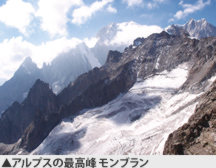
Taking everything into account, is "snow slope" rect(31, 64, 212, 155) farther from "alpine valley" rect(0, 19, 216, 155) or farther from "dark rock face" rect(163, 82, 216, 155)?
"dark rock face" rect(163, 82, 216, 155)

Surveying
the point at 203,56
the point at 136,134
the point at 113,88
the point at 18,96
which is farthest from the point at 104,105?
the point at 18,96

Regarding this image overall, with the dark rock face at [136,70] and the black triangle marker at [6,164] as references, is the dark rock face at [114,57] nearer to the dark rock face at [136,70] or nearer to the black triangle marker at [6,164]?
the dark rock face at [136,70]

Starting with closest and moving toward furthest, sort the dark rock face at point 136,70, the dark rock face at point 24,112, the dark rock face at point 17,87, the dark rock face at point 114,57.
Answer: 1. the dark rock face at point 136,70
2. the dark rock face at point 24,112
3. the dark rock face at point 114,57
4. the dark rock face at point 17,87

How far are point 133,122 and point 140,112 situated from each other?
205 inches

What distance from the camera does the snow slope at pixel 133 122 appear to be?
41.1 meters

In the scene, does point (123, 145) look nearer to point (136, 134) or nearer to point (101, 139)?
point (136, 134)

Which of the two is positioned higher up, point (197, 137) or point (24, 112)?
point (24, 112)

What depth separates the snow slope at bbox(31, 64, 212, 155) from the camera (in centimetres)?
4112

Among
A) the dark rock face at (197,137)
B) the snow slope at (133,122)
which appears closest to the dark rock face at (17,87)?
the snow slope at (133,122)

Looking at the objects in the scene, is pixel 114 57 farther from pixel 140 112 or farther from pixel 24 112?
pixel 140 112

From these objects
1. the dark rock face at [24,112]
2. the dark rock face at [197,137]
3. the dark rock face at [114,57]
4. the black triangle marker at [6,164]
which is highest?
the dark rock face at [114,57]

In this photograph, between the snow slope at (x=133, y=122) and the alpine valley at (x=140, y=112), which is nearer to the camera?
the alpine valley at (x=140, y=112)

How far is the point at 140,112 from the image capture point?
56.6 metres

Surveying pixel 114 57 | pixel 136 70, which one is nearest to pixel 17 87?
pixel 114 57
